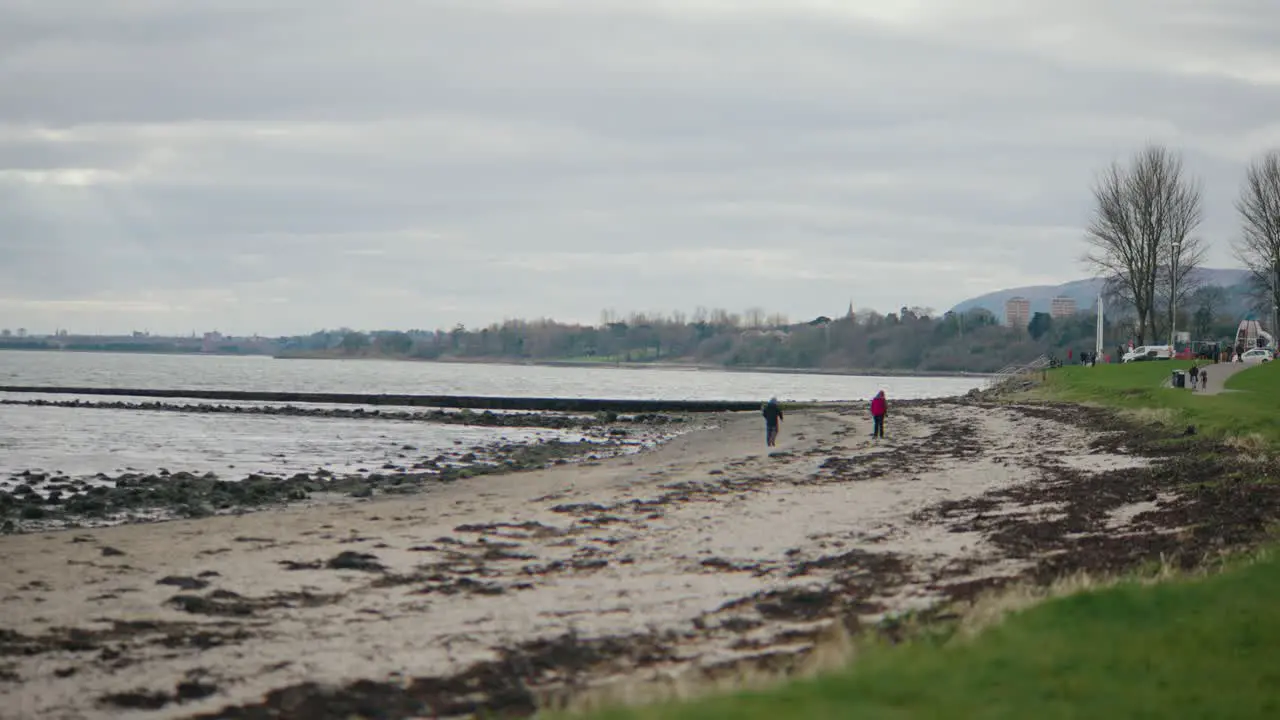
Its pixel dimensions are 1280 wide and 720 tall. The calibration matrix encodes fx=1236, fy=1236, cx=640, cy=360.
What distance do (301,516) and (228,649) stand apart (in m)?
12.7

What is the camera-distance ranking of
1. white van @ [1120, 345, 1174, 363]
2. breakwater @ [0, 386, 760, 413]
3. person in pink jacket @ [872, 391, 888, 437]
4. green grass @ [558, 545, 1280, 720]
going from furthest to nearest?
1. white van @ [1120, 345, 1174, 363]
2. breakwater @ [0, 386, 760, 413]
3. person in pink jacket @ [872, 391, 888, 437]
4. green grass @ [558, 545, 1280, 720]

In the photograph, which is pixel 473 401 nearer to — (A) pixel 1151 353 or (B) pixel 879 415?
(A) pixel 1151 353

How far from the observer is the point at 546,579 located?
16.2m

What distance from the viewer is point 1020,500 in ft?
74.4

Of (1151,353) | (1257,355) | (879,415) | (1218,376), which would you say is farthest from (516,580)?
(1151,353)

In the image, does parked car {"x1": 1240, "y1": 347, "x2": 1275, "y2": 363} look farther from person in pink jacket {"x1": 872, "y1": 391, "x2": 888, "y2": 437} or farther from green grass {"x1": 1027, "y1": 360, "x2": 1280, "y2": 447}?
person in pink jacket {"x1": 872, "y1": 391, "x2": 888, "y2": 437}

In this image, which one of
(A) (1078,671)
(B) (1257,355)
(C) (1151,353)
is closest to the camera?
(A) (1078,671)

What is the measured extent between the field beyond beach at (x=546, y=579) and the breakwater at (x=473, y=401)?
5282 cm

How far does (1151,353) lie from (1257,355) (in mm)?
7714

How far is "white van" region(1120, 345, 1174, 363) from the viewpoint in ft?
277

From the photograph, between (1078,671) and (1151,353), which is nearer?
(1078,671)

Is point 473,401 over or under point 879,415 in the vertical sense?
under

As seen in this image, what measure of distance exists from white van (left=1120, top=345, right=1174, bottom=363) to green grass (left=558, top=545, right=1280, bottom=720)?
78158mm

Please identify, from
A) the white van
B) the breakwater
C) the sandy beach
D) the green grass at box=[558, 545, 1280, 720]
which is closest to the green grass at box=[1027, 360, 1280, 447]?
the sandy beach
